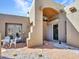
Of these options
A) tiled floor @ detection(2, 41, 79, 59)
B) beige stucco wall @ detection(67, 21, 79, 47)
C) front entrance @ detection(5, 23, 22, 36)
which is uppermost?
front entrance @ detection(5, 23, 22, 36)

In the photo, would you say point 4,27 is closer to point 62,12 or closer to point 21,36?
point 21,36

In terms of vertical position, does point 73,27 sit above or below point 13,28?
below

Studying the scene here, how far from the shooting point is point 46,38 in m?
21.0

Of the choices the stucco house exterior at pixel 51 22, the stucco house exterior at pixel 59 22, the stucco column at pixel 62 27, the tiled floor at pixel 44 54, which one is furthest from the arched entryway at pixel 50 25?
the tiled floor at pixel 44 54

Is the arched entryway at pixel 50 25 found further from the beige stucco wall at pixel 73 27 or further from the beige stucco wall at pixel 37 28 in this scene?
the beige stucco wall at pixel 37 28

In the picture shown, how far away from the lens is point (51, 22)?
19.7 meters

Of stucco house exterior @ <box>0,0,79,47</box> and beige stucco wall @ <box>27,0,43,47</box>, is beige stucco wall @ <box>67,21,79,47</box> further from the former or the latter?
beige stucco wall @ <box>27,0,43,47</box>

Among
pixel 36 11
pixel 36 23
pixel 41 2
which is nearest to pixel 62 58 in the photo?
pixel 36 23

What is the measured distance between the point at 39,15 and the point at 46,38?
7.98 m

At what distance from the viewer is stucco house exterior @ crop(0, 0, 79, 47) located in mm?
13055

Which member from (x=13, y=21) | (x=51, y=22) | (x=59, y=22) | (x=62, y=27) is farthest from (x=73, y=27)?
(x=13, y=21)

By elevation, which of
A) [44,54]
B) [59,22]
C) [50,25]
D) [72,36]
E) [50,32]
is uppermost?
[59,22]

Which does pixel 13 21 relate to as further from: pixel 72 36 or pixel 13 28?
pixel 72 36

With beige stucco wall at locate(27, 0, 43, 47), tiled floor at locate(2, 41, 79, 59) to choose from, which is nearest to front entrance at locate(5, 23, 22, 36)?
beige stucco wall at locate(27, 0, 43, 47)
